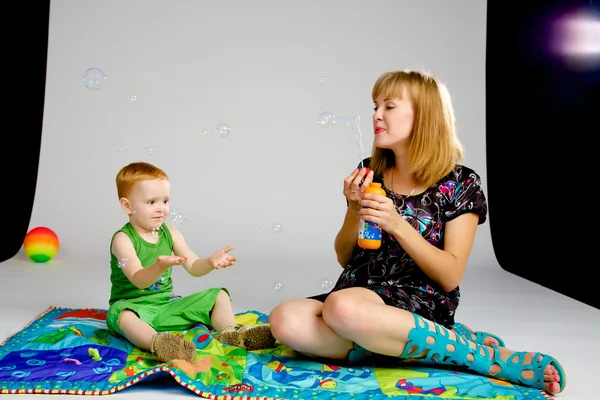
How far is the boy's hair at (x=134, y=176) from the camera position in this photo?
2543 millimetres

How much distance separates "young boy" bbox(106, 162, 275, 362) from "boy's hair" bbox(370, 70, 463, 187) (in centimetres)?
70

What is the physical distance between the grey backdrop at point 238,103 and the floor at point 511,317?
525 mm

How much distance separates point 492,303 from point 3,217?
8.69 ft

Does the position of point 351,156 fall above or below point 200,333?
above

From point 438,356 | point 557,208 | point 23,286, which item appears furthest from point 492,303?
point 23,286

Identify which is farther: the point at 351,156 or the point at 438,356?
the point at 351,156

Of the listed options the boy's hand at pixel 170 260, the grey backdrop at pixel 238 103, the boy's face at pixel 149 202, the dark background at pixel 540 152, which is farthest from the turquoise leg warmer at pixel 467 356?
the grey backdrop at pixel 238 103

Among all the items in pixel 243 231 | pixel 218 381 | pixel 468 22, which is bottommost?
pixel 218 381

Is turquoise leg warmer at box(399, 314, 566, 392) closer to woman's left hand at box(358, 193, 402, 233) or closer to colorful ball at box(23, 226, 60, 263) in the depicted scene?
woman's left hand at box(358, 193, 402, 233)

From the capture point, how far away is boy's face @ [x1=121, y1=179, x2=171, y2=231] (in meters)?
2.55

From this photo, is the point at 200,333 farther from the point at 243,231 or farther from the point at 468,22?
the point at 468,22

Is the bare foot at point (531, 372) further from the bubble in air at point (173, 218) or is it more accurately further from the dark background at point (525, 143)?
the dark background at point (525, 143)

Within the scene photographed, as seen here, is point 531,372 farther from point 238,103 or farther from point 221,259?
point 238,103

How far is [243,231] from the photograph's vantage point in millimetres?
4391
